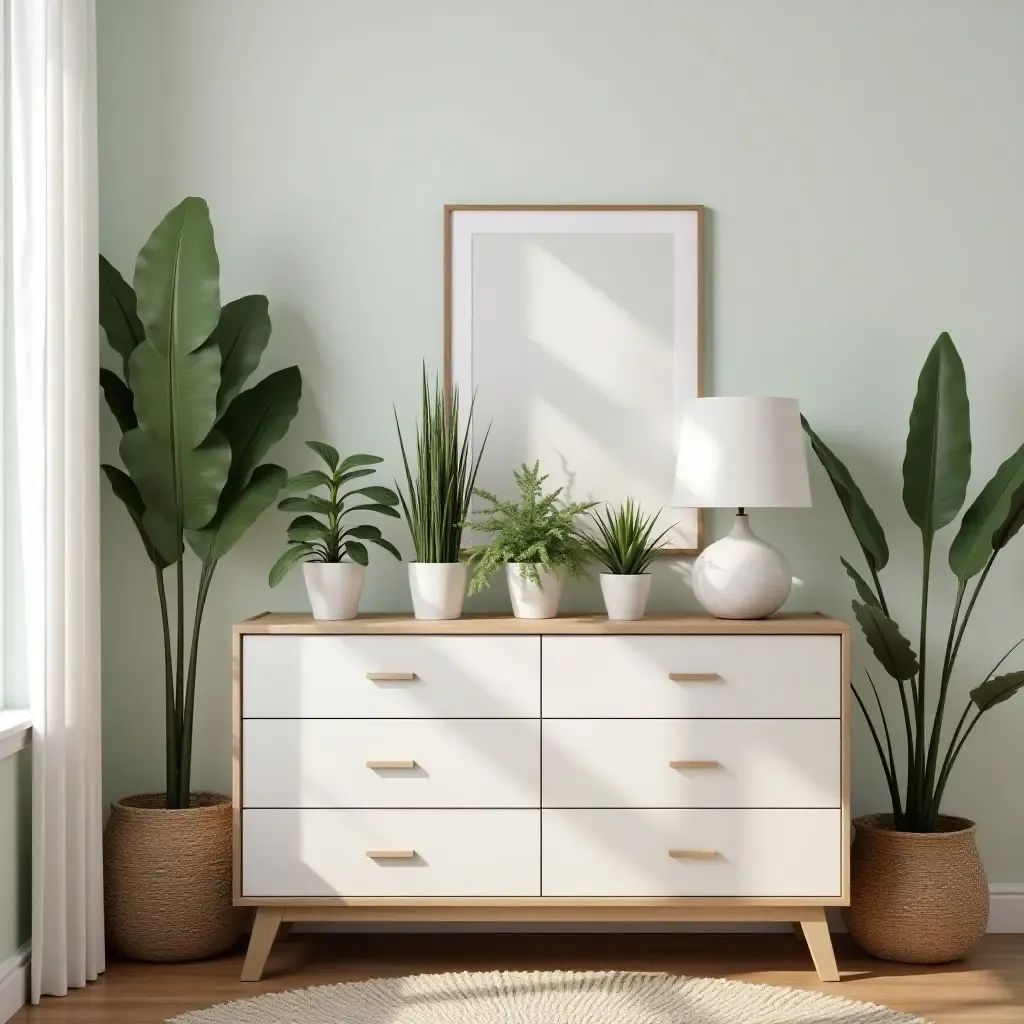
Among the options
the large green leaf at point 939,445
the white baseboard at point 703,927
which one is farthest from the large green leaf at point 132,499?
the large green leaf at point 939,445

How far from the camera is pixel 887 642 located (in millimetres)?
2684

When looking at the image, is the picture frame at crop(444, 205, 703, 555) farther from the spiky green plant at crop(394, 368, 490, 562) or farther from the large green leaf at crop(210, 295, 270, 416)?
the large green leaf at crop(210, 295, 270, 416)

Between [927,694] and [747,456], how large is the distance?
89 cm

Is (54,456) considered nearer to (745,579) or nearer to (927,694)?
(745,579)

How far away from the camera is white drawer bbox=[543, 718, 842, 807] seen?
2.62m

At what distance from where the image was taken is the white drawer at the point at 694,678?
2.63 meters

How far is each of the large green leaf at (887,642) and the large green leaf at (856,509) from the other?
0.15 meters

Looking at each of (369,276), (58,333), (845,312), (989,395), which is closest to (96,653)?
(58,333)

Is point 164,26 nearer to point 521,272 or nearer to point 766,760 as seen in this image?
point 521,272

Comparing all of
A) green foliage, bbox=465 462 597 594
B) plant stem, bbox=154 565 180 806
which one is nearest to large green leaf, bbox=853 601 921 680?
green foliage, bbox=465 462 597 594

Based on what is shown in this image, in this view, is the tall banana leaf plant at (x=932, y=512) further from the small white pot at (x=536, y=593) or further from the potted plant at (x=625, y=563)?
the small white pot at (x=536, y=593)

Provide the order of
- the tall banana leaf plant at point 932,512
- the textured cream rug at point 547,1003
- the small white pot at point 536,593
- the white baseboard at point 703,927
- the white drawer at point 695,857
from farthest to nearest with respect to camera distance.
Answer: the white baseboard at point 703,927
the tall banana leaf plant at point 932,512
the small white pot at point 536,593
the white drawer at point 695,857
the textured cream rug at point 547,1003

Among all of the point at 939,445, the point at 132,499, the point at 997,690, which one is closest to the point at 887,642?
the point at 997,690

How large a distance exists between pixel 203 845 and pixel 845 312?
214cm
